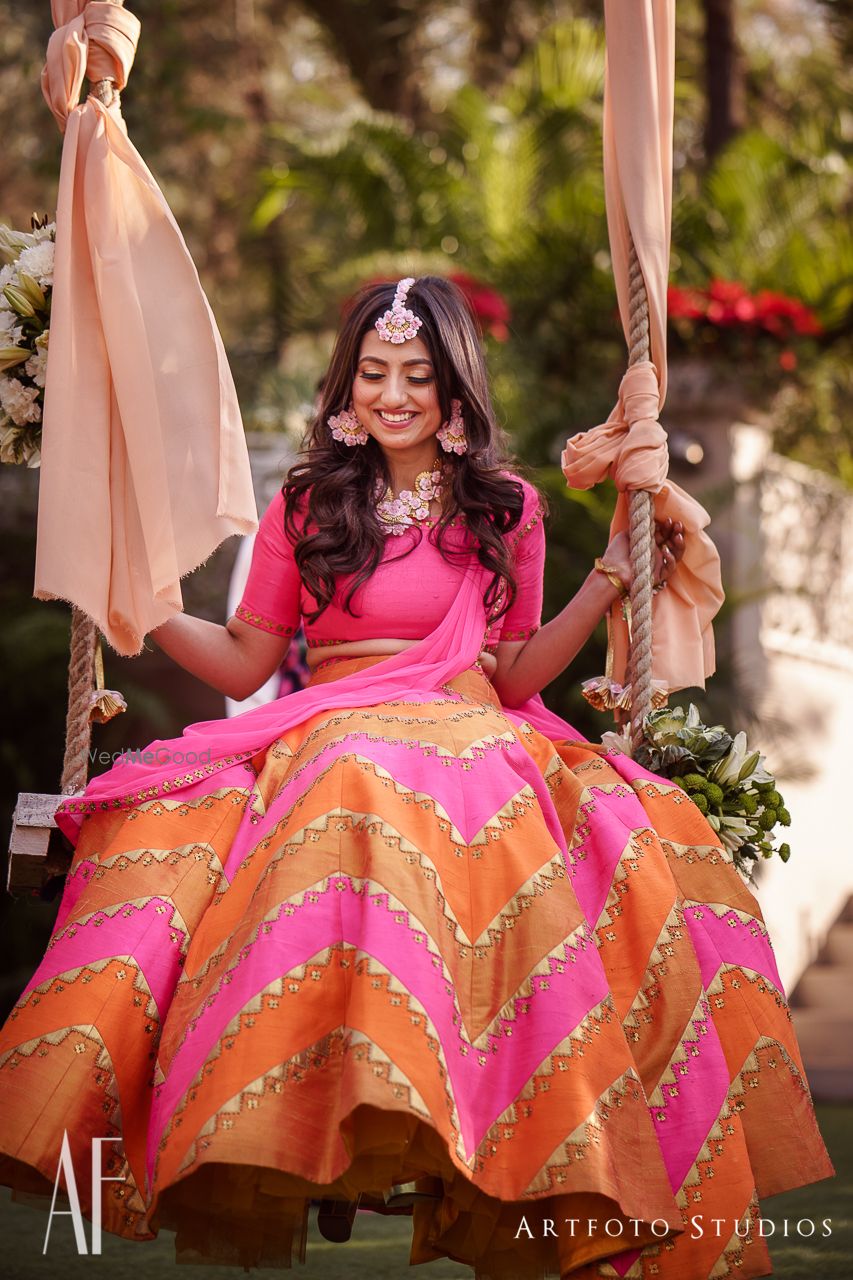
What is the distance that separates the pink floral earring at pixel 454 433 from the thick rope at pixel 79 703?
988 millimetres

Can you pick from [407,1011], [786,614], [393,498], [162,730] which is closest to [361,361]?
[393,498]

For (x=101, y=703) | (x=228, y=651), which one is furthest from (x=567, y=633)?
(x=101, y=703)

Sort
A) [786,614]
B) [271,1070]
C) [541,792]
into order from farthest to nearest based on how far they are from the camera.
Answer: [786,614] < [541,792] < [271,1070]

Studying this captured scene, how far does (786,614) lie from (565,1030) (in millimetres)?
5702

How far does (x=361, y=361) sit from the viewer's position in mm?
3910

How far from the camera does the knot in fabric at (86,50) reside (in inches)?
150

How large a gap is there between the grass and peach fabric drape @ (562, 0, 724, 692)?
5.43 feet

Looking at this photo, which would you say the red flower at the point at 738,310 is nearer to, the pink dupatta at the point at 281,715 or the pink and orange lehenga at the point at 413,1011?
the pink dupatta at the point at 281,715

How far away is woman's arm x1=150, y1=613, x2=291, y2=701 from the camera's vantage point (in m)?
3.94

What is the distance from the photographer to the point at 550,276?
→ 393 inches

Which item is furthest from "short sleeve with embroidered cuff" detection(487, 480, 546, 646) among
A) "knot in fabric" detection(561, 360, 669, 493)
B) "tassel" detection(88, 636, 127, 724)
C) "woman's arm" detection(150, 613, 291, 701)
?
"tassel" detection(88, 636, 127, 724)

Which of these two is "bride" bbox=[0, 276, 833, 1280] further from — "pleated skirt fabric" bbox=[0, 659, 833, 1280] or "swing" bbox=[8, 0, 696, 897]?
"swing" bbox=[8, 0, 696, 897]

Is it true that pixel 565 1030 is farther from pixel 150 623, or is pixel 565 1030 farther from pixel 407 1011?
pixel 150 623

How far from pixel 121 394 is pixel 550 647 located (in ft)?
4.13
